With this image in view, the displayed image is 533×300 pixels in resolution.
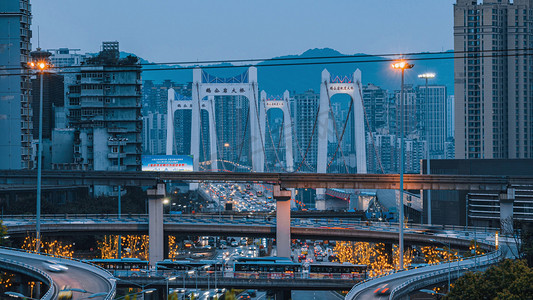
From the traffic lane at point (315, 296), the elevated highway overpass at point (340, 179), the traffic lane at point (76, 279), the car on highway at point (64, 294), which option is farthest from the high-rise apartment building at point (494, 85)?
the car on highway at point (64, 294)

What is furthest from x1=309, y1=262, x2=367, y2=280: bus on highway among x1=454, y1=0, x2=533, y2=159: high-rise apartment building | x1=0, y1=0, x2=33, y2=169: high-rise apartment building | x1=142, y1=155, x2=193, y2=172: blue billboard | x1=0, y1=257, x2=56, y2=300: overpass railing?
x1=454, y1=0, x2=533, y2=159: high-rise apartment building

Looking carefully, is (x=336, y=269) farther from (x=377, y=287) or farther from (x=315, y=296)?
(x=315, y=296)

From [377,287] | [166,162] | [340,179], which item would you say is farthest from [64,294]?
[166,162]

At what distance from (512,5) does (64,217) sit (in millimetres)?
73044

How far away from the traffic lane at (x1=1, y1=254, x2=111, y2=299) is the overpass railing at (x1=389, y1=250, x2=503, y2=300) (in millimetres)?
12899

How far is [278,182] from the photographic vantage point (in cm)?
5406

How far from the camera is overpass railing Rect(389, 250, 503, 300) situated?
35188 millimetres

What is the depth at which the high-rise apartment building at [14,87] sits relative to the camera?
76375 millimetres

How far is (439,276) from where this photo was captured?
38.4 meters

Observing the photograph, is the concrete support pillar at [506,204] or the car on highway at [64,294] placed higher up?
the concrete support pillar at [506,204]

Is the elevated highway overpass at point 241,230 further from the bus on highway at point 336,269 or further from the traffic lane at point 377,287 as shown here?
the traffic lane at point 377,287

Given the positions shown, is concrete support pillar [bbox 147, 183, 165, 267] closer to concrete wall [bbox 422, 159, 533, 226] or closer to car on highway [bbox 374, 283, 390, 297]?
car on highway [bbox 374, 283, 390, 297]

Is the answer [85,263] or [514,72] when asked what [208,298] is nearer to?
[85,263]

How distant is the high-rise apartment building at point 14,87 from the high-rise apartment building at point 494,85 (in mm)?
60588
